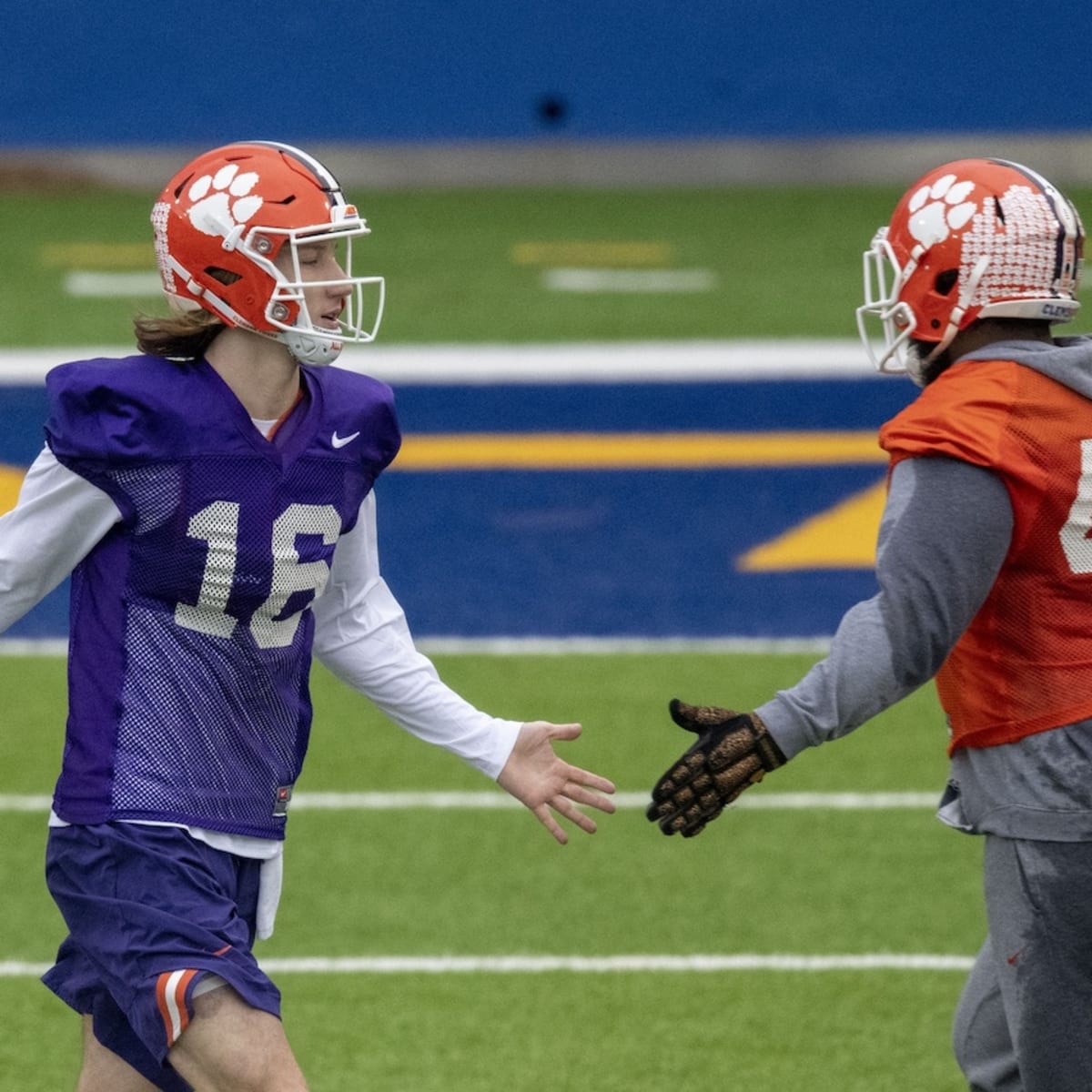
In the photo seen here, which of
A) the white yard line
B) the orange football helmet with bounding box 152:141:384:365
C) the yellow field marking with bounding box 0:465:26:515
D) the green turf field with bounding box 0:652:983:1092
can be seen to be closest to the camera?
the orange football helmet with bounding box 152:141:384:365

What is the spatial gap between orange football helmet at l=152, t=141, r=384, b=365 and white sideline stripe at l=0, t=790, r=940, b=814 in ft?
11.0

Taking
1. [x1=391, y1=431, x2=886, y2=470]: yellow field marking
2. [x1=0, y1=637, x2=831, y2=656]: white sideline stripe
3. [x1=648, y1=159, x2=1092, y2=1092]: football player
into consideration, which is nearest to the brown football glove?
[x1=648, y1=159, x2=1092, y2=1092]: football player

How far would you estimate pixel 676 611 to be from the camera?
9195 mm

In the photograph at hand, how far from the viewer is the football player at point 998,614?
3365 millimetres

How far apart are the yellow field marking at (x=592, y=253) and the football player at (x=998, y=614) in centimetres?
1320

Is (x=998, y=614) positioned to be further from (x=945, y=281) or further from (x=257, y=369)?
(x=257, y=369)

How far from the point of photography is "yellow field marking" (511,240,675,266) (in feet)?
55.1

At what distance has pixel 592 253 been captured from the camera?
56.1 ft

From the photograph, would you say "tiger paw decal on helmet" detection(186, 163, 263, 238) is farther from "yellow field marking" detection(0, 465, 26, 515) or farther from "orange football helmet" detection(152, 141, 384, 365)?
"yellow field marking" detection(0, 465, 26, 515)

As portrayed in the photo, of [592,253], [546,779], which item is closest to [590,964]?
[546,779]

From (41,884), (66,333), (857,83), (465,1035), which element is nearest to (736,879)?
(465,1035)

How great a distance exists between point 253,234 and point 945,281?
3.86 ft

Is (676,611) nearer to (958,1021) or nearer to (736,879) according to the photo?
(736,879)

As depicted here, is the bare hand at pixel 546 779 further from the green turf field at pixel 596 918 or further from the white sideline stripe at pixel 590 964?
the white sideline stripe at pixel 590 964
